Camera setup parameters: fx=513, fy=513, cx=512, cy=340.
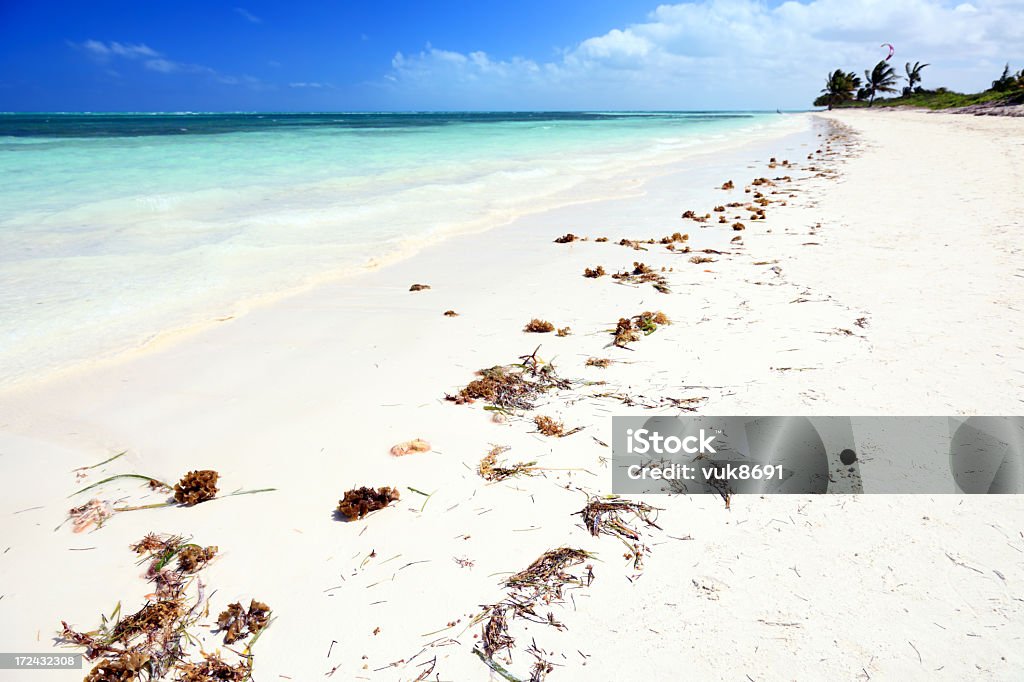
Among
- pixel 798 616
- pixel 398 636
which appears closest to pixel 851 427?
pixel 798 616

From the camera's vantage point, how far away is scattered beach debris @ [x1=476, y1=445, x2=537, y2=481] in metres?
2.63

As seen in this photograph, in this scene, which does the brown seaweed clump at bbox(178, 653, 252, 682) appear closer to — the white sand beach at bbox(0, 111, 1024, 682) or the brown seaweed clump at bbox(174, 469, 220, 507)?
the white sand beach at bbox(0, 111, 1024, 682)

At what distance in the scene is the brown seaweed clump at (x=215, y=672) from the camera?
1.73 metres

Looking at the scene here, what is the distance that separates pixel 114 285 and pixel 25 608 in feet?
15.7

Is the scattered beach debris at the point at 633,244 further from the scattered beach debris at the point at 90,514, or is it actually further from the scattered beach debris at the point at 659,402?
the scattered beach debris at the point at 90,514

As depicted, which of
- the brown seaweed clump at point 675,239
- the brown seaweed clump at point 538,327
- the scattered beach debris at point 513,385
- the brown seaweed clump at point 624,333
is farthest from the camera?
the brown seaweed clump at point 675,239

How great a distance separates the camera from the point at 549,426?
2.97 meters

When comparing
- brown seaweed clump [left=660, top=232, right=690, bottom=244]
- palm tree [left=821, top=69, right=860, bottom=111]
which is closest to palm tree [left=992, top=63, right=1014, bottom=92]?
palm tree [left=821, top=69, right=860, bottom=111]

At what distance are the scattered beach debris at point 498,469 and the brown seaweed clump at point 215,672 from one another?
1250 mm

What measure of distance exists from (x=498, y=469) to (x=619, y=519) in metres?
0.68

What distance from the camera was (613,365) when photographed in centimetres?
365

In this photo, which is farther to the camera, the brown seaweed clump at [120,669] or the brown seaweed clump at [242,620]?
the brown seaweed clump at [242,620]
